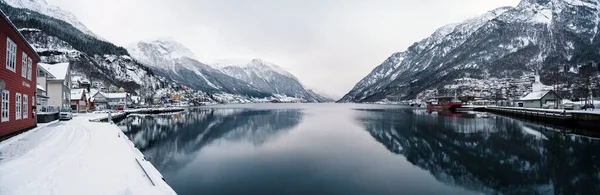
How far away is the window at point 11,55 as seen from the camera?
62.1 ft

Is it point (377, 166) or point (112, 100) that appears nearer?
point (377, 166)

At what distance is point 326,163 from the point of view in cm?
1891

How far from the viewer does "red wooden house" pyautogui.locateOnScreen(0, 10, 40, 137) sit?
59.4ft

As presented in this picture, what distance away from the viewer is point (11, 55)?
65.2 ft

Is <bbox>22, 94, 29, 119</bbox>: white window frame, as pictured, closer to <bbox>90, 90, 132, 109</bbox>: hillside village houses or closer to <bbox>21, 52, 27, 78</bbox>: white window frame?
<bbox>21, 52, 27, 78</bbox>: white window frame

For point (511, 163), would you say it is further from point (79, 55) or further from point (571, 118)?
point (79, 55)

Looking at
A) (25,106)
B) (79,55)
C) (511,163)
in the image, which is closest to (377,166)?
(511,163)

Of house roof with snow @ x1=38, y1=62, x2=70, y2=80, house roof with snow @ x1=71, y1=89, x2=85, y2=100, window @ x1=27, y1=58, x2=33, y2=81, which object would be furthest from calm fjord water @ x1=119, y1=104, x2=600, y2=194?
house roof with snow @ x1=71, y1=89, x2=85, y2=100

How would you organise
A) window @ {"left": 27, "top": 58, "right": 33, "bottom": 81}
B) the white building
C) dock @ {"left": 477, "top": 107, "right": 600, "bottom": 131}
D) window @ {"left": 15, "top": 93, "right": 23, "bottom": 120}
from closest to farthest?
window @ {"left": 15, "top": 93, "right": 23, "bottom": 120} → window @ {"left": 27, "top": 58, "right": 33, "bottom": 81} → dock @ {"left": 477, "top": 107, "right": 600, "bottom": 131} → the white building

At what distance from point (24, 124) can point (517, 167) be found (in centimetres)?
3427

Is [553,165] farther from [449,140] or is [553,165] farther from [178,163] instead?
[178,163]

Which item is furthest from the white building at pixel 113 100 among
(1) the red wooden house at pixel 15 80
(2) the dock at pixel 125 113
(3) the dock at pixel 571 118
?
(3) the dock at pixel 571 118

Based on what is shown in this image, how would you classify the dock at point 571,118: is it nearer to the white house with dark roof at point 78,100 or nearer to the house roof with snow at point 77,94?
the white house with dark roof at point 78,100

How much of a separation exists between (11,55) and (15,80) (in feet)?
6.14
